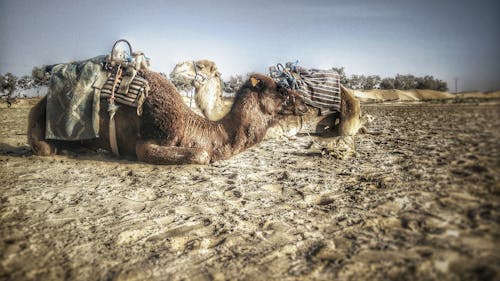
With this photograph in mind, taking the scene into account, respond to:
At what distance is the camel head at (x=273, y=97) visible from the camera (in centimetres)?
399

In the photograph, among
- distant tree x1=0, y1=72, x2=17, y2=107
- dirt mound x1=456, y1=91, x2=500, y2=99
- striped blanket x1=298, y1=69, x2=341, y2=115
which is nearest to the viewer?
dirt mound x1=456, y1=91, x2=500, y2=99

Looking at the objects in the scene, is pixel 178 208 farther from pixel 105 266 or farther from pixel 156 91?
pixel 156 91

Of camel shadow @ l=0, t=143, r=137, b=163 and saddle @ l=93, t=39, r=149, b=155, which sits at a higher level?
saddle @ l=93, t=39, r=149, b=155

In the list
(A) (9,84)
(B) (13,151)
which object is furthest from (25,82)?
(B) (13,151)

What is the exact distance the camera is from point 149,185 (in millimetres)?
3318

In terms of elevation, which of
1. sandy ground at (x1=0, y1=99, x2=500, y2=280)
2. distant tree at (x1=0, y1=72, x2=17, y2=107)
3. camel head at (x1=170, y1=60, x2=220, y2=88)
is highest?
distant tree at (x1=0, y1=72, x2=17, y2=107)

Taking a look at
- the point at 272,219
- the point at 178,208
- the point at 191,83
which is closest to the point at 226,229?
the point at 272,219

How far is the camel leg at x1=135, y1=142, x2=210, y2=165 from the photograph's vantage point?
402 cm

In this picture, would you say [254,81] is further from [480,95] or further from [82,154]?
[82,154]

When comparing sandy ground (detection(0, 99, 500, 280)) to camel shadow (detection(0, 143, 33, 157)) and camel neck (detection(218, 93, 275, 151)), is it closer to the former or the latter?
camel neck (detection(218, 93, 275, 151))

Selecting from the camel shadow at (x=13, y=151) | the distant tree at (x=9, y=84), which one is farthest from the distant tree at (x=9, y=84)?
the camel shadow at (x=13, y=151)

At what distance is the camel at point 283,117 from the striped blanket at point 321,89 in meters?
0.10

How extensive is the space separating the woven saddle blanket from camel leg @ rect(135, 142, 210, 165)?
0.58 meters

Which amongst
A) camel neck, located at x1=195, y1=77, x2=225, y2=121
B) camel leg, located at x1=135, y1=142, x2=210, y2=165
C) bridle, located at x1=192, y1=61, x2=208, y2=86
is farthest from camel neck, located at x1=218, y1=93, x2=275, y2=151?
bridle, located at x1=192, y1=61, x2=208, y2=86
